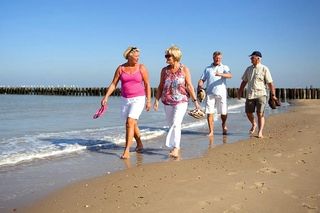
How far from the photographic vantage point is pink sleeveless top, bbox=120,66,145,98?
6523 mm

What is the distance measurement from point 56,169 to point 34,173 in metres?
0.34

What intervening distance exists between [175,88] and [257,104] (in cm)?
266

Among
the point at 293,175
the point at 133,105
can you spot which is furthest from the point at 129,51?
the point at 293,175

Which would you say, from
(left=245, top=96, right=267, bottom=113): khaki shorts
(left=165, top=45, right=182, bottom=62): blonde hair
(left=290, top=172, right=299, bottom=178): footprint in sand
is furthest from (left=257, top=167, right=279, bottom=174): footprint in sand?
(left=245, top=96, right=267, bottom=113): khaki shorts

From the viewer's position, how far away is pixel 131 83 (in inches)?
258

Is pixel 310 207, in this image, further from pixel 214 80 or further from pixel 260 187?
pixel 214 80

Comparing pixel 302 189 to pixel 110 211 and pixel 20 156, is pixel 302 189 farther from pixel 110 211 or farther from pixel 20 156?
pixel 20 156

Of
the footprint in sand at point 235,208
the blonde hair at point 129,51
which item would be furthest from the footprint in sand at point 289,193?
the blonde hair at point 129,51

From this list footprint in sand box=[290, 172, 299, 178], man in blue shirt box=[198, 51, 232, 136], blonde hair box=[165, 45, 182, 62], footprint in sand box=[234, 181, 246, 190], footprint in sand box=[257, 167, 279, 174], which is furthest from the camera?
man in blue shirt box=[198, 51, 232, 136]

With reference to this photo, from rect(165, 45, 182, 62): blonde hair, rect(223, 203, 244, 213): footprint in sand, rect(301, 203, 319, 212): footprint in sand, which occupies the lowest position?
rect(223, 203, 244, 213): footprint in sand

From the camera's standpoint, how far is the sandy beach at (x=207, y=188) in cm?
358

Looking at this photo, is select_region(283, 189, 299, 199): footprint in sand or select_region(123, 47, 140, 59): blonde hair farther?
select_region(123, 47, 140, 59): blonde hair

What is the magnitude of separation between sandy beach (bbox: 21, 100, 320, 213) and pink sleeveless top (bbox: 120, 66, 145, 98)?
1407 mm

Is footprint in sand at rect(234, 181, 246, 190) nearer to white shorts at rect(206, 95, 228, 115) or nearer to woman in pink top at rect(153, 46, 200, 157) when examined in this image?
woman in pink top at rect(153, 46, 200, 157)
